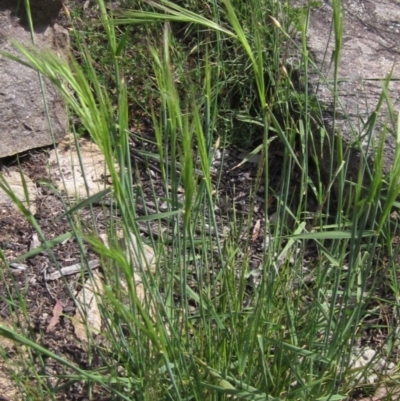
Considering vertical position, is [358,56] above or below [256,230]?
above

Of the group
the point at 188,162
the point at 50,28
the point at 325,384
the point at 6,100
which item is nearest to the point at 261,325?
the point at 325,384

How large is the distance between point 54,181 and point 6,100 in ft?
1.06

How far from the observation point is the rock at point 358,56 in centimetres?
254

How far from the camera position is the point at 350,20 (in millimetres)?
2975

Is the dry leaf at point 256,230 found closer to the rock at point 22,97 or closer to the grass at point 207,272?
the grass at point 207,272

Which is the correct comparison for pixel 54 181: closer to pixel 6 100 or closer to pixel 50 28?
pixel 6 100

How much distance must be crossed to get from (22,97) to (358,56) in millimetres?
1212

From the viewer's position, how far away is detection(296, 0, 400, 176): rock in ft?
8.32

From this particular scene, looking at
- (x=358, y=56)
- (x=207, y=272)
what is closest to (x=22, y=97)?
(x=358, y=56)

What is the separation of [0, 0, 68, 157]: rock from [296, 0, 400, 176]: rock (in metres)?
0.94

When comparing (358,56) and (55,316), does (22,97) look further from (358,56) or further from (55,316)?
(358,56)

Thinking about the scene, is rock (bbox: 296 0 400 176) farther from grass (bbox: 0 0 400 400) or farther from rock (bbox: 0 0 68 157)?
rock (bbox: 0 0 68 157)

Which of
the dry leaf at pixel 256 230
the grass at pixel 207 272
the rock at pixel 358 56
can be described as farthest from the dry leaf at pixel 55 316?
the rock at pixel 358 56

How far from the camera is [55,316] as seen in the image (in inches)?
86.7
